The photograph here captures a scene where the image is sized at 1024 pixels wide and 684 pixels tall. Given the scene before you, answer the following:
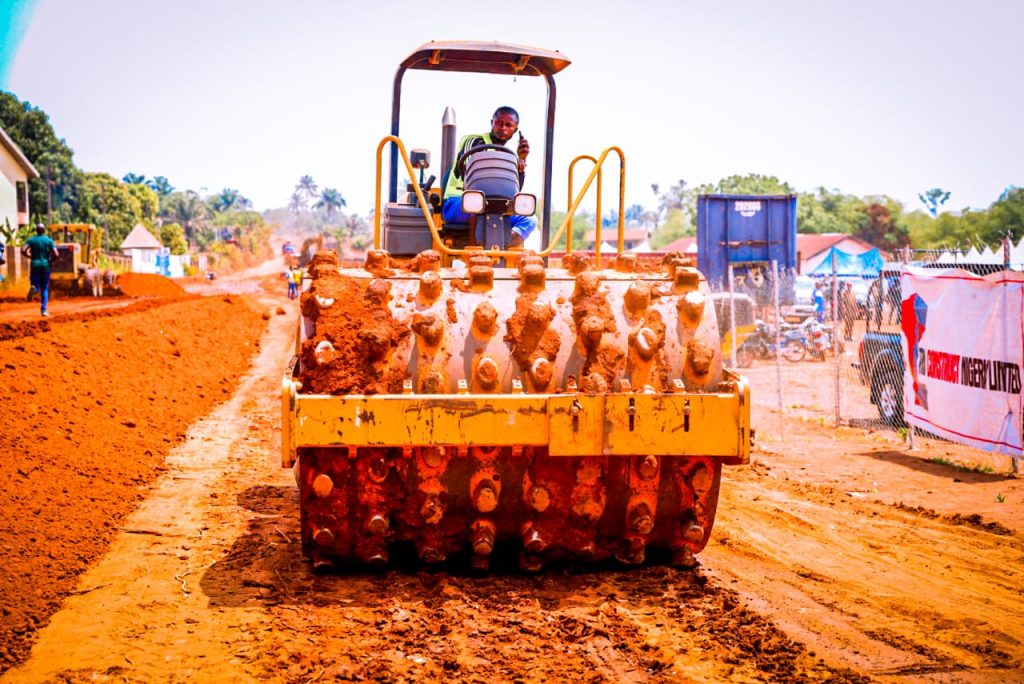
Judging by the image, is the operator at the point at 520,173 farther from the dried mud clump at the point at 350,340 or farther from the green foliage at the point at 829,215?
the green foliage at the point at 829,215

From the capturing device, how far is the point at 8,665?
440cm

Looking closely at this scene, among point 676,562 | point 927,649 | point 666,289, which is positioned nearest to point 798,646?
point 927,649

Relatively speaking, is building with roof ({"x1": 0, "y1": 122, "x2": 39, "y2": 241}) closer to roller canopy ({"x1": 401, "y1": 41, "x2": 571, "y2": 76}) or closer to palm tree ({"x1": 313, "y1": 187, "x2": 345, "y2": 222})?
roller canopy ({"x1": 401, "y1": 41, "x2": 571, "y2": 76})

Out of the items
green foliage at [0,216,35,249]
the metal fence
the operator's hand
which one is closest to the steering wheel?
the operator's hand

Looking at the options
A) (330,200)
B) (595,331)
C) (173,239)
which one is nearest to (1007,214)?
(595,331)

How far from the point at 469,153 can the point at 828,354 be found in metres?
18.2

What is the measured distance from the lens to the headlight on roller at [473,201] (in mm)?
6619

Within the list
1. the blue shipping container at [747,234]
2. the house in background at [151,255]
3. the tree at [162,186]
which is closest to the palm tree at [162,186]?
the tree at [162,186]

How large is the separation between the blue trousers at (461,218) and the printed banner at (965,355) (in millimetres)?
5003

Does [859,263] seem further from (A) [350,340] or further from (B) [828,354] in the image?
(A) [350,340]

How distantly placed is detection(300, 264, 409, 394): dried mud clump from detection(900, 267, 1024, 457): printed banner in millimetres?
6754

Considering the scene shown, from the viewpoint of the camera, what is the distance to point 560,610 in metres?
5.00

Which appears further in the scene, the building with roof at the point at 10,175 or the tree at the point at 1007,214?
the tree at the point at 1007,214

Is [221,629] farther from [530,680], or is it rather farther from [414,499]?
[530,680]
